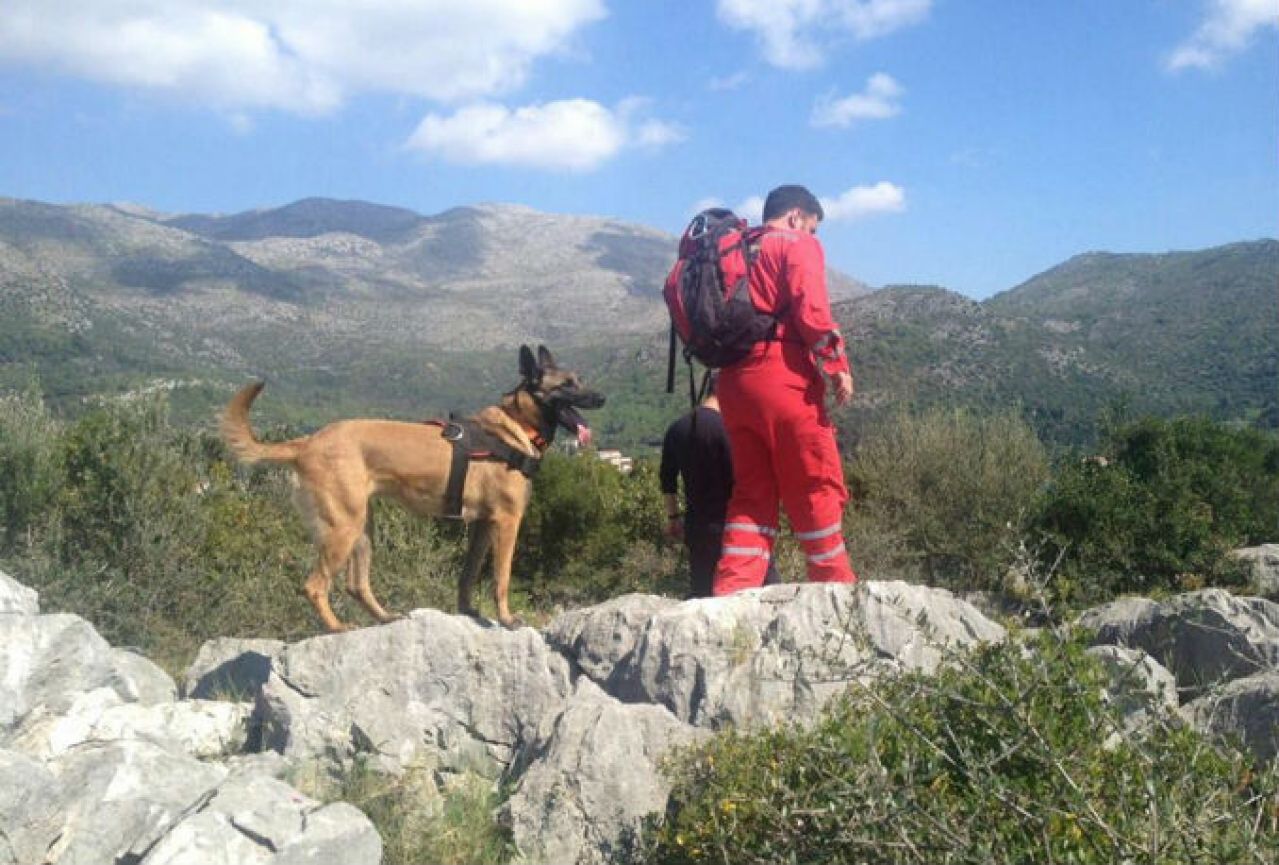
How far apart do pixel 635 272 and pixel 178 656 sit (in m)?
192

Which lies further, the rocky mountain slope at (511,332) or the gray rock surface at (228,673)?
the rocky mountain slope at (511,332)

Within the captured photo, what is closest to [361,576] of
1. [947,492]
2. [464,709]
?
[464,709]

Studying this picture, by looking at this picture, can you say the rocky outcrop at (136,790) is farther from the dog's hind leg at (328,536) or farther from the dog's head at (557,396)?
the dog's head at (557,396)

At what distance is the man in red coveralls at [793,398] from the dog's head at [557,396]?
1.09 metres

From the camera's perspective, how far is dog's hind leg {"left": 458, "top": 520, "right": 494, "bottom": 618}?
6387 millimetres

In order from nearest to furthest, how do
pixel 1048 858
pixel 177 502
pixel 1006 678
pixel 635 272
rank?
pixel 1048 858 < pixel 1006 678 < pixel 177 502 < pixel 635 272

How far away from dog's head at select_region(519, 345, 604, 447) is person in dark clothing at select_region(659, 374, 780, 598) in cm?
53

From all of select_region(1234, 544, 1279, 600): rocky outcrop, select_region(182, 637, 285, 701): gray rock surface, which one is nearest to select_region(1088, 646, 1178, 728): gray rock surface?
select_region(182, 637, 285, 701): gray rock surface

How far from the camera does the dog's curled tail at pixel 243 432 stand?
6.12m

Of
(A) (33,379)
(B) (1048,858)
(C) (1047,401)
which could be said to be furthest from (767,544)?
(C) (1047,401)

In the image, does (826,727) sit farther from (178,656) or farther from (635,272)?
(635,272)

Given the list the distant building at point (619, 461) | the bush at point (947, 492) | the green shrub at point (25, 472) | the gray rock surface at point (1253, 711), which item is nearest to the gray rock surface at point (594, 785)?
the gray rock surface at point (1253, 711)

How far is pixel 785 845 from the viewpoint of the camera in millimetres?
3229

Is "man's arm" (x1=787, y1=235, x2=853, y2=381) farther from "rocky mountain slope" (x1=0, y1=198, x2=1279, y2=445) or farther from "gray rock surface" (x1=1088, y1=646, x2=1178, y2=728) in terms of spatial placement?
"rocky mountain slope" (x1=0, y1=198, x2=1279, y2=445)
